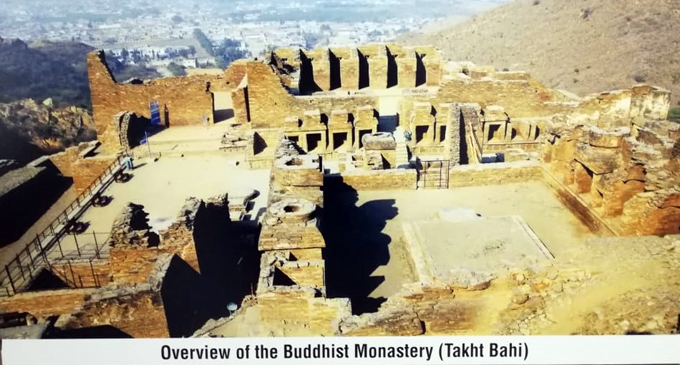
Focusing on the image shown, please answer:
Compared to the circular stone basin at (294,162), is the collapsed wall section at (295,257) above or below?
below

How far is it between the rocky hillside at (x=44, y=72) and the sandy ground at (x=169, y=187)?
510 cm

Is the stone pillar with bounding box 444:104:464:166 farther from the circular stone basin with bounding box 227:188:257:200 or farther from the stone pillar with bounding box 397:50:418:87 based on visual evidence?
the stone pillar with bounding box 397:50:418:87

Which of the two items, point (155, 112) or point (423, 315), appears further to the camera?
point (155, 112)

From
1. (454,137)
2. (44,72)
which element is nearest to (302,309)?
(454,137)

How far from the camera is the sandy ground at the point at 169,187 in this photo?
13281 millimetres

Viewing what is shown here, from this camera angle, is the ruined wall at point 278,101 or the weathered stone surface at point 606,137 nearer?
the weathered stone surface at point 606,137

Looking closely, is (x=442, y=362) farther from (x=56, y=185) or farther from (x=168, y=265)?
(x=56, y=185)

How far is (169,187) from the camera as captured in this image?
610 inches

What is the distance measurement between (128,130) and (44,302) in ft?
32.8

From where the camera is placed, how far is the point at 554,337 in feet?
20.1

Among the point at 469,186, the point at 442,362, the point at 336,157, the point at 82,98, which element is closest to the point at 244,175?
the point at 336,157
